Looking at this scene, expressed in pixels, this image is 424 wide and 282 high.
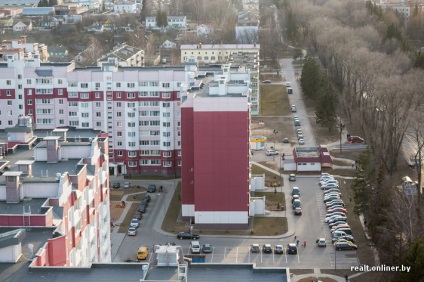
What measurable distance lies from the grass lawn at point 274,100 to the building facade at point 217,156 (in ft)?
61.0

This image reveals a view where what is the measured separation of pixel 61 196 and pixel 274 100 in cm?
3298

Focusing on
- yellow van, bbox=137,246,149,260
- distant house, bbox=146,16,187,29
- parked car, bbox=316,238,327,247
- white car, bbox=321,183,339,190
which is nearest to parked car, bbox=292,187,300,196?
white car, bbox=321,183,339,190

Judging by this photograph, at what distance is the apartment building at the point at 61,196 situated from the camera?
619 inches

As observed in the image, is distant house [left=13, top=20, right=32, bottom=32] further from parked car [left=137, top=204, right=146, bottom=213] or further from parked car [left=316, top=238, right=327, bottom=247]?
parked car [left=316, top=238, right=327, bottom=247]

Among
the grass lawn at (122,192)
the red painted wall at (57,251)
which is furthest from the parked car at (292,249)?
the red painted wall at (57,251)

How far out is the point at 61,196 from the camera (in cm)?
1664

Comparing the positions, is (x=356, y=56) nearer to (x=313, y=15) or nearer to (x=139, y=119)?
(x=139, y=119)

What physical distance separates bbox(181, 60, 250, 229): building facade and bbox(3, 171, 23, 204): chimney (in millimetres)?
10116

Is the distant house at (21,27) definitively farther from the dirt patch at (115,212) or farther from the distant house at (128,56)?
the dirt patch at (115,212)

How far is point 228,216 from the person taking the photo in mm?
26578

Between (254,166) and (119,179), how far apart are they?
5894 mm

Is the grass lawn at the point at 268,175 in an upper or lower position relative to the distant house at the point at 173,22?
lower

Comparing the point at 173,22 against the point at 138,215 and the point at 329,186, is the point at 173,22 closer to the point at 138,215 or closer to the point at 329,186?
the point at 329,186

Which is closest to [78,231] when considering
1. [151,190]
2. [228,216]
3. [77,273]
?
[77,273]
